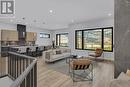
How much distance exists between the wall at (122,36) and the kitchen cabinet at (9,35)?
8.43m

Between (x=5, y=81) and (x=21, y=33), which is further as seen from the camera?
(x=21, y=33)

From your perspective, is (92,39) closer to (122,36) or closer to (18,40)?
(122,36)

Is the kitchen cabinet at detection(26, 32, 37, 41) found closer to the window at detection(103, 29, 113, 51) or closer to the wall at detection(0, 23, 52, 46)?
the wall at detection(0, 23, 52, 46)

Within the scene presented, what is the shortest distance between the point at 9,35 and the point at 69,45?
16.1 feet

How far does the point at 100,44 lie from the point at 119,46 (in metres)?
5.25

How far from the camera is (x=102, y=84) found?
3582mm

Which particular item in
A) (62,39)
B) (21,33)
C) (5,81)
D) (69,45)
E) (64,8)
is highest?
(64,8)

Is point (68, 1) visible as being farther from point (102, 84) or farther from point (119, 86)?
point (119, 86)

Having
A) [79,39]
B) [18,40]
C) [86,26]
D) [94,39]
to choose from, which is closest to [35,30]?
[18,40]

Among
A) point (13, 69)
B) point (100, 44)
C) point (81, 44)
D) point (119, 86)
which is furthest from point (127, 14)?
point (81, 44)

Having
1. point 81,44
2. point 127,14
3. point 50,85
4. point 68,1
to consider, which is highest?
point 68,1

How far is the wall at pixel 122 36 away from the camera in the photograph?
282 centimetres

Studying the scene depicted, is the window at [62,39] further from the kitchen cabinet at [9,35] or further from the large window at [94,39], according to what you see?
the kitchen cabinet at [9,35]

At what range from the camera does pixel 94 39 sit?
28.0ft
